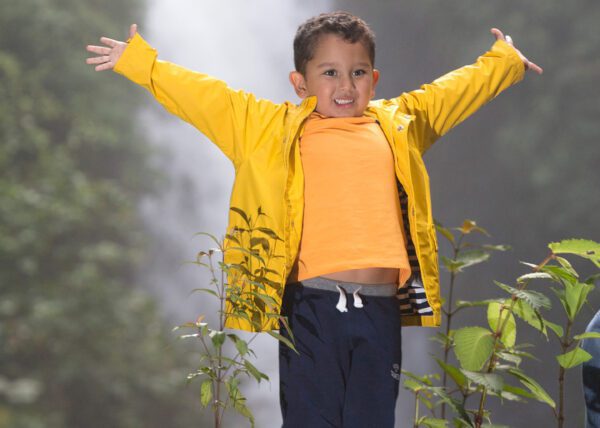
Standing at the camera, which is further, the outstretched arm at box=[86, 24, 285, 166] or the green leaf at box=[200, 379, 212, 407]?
the outstretched arm at box=[86, 24, 285, 166]

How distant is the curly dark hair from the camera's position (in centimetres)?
127

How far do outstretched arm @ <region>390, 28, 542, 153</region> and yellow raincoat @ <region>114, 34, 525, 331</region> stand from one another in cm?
5

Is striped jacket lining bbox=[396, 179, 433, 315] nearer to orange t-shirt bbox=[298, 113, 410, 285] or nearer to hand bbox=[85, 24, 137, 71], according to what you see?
orange t-shirt bbox=[298, 113, 410, 285]

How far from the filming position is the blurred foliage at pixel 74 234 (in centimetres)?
355

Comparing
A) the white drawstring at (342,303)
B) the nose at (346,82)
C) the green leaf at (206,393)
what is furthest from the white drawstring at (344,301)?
the nose at (346,82)

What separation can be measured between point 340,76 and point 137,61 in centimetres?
Answer: 33

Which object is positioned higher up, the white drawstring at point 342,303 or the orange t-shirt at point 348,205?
the orange t-shirt at point 348,205

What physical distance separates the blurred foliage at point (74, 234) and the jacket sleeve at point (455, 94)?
2468mm

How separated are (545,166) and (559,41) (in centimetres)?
53

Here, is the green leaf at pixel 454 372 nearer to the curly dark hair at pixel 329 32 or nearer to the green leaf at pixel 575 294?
the green leaf at pixel 575 294

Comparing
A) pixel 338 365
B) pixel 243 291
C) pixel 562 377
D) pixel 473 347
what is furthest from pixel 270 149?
pixel 562 377

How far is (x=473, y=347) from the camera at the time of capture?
1270 mm

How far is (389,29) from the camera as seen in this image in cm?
350

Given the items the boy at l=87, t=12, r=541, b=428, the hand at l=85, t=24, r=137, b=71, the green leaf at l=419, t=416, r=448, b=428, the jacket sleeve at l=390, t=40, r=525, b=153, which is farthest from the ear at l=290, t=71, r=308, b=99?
A: the green leaf at l=419, t=416, r=448, b=428
